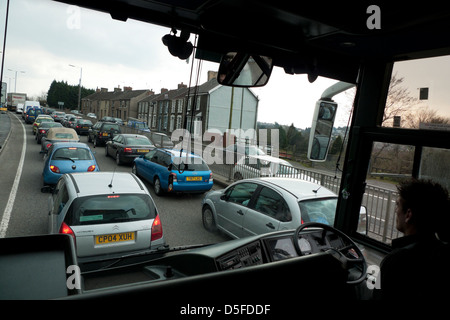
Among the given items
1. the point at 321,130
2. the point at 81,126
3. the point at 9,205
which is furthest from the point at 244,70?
the point at 81,126

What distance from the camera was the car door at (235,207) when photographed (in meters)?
6.31

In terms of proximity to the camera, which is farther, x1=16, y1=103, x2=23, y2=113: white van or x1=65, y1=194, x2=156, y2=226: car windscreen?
x1=16, y1=103, x2=23, y2=113: white van

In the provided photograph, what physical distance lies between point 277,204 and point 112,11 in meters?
4.06

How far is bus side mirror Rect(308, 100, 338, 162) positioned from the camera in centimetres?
344

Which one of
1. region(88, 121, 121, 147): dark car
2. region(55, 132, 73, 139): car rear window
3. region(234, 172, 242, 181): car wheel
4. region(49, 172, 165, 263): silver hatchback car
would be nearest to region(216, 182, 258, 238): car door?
region(49, 172, 165, 263): silver hatchback car

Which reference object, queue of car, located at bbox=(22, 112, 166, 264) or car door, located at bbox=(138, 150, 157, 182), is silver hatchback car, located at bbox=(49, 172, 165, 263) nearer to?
queue of car, located at bbox=(22, 112, 166, 264)

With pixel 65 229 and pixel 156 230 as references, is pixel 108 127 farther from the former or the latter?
pixel 65 229

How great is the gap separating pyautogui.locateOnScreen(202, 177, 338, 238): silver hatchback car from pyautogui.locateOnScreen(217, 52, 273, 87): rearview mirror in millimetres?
2696

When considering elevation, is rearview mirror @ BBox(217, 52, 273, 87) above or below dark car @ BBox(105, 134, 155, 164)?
above

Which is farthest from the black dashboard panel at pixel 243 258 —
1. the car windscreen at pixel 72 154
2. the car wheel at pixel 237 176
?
the car wheel at pixel 237 176

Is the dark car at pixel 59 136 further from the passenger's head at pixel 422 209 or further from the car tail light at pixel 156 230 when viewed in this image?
the passenger's head at pixel 422 209

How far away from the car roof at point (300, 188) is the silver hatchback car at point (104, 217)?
2.31m
